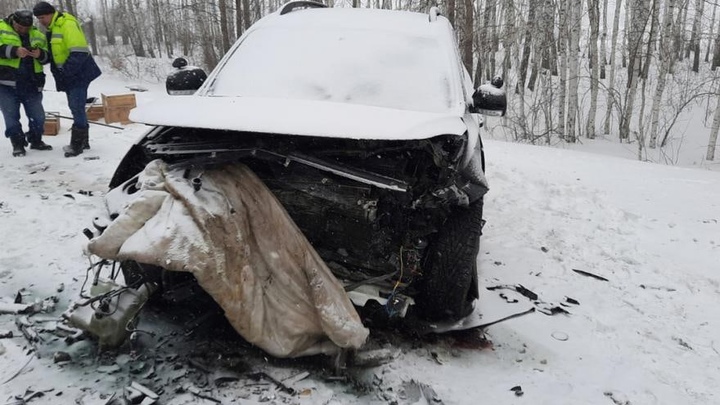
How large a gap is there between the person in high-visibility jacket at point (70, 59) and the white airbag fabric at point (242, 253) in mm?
4900

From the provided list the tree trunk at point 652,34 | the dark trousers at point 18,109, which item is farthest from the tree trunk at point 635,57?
the dark trousers at point 18,109

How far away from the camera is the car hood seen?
2.25 m

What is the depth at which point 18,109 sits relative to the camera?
6.36m

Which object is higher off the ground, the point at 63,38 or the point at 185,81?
the point at 63,38

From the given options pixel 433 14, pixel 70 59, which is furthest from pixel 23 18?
pixel 433 14

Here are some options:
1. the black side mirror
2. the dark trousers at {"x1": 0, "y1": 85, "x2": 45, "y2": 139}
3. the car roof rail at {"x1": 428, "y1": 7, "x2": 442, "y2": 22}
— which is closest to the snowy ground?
the dark trousers at {"x1": 0, "y1": 85, "x2": 45, "y2": 139}

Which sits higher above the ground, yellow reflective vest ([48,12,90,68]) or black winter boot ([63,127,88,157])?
yellow reflective vest ([48,12,90,68])

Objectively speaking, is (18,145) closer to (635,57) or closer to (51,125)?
(51,125)

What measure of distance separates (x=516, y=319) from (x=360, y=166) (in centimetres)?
166

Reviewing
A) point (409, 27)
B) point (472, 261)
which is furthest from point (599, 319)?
point (409, 27)

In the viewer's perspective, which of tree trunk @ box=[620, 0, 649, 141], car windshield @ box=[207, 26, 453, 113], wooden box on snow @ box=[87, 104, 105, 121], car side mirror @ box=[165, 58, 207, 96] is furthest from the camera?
tree trunk @ box=[620, 0, 649, 141]

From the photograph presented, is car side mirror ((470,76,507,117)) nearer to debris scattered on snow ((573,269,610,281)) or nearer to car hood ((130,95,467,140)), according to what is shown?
car hood ((130,95,467,140))

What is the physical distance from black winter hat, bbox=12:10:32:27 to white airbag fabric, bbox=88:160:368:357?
5.10 m

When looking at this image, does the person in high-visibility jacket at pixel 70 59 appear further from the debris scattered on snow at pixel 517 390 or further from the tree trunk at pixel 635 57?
the tree trunk at pixel 635 57
